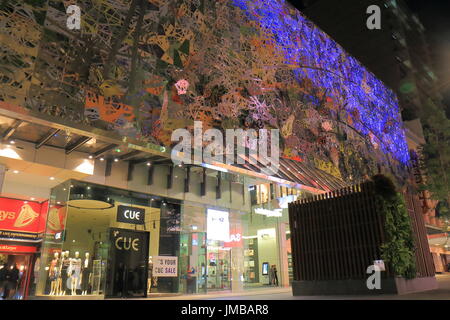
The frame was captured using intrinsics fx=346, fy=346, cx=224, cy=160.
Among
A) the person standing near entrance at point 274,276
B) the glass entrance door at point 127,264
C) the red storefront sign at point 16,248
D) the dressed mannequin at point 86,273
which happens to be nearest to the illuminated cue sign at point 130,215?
the dressed mannequin at point 86,273

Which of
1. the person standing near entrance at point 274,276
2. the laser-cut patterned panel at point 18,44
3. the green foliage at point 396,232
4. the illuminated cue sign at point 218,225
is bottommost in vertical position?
the person standing near entrance at point 274,276

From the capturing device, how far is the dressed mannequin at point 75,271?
38.5 feet

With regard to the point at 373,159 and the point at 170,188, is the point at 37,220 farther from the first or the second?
the point at 373,159

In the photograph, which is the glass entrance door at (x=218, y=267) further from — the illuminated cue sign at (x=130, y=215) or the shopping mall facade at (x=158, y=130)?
the illuminated cue sign at (x=130, y=215)

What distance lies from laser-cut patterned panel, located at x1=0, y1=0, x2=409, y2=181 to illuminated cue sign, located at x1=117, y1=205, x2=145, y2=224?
5.82 metres

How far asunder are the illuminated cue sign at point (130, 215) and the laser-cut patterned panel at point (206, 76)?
19.1 feet

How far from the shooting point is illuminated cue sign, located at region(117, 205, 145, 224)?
12.4 m

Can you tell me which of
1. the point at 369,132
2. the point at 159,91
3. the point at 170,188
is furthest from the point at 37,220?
the point at 369,132

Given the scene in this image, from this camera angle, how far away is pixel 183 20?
28.2 feet

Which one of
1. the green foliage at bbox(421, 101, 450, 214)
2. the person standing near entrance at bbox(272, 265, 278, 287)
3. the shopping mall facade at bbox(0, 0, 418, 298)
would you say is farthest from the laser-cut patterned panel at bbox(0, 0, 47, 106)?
the green foliage at bbox(421, 101, 450, 214)

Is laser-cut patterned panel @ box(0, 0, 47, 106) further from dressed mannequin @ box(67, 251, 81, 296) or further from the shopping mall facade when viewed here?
dressed mannequin @ box(67, 251, 81, 296)

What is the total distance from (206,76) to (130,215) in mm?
6432

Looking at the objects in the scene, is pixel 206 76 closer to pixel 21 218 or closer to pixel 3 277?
pixel 21 218
